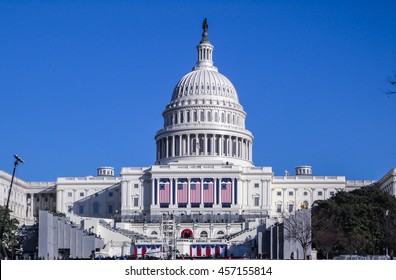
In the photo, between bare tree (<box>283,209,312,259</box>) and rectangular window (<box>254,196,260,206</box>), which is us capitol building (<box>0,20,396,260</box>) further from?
bare tree (<box>283,209,312,259</box>)

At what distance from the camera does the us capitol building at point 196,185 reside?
159500 millimetres

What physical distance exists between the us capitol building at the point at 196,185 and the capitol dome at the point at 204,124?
8.0 inches

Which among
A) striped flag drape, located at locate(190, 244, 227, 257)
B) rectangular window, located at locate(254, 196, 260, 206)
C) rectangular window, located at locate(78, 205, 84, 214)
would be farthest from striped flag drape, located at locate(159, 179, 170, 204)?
striped flag drape, located at locate(190, 244, 227, 257)

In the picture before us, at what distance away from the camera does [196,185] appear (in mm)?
166000

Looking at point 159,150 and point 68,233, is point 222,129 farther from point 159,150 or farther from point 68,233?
point 68,233

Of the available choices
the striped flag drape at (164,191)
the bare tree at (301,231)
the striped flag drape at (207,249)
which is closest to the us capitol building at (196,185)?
the striped flag drape at (164,191)

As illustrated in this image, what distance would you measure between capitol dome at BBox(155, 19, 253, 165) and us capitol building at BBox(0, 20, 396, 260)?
0.20m

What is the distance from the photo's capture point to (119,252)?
124188 mm

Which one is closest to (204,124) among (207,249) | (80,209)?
(80,209)

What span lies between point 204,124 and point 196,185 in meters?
16.4

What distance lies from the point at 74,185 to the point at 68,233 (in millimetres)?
99585

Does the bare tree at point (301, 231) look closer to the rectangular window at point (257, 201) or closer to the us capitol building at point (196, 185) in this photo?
the us capitol building at point (196, 185)

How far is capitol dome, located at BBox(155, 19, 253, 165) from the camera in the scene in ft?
578
